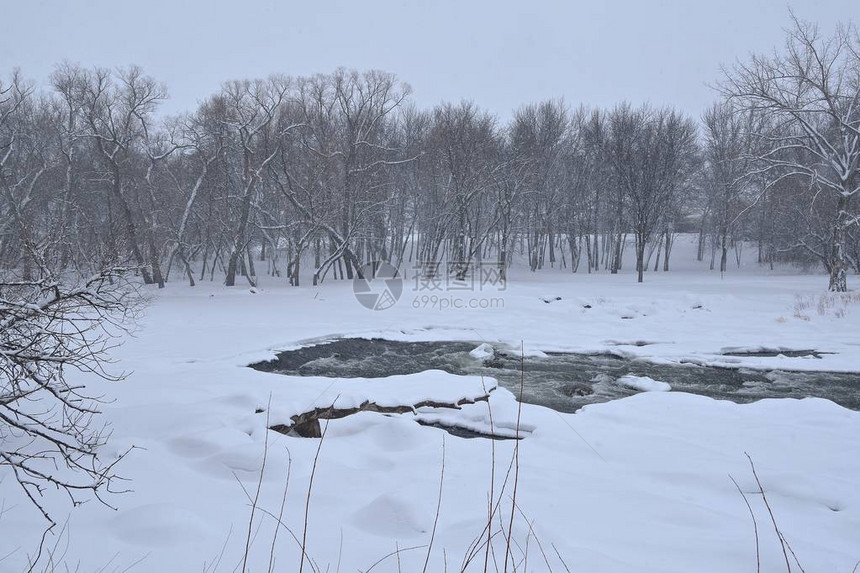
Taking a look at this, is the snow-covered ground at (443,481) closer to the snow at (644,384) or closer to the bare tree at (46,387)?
the bare tree at (46,387)

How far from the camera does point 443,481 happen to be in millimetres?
4723

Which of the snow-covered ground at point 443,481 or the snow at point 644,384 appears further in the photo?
the snow at point 644,384

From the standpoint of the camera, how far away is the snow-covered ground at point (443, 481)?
10.4 ft

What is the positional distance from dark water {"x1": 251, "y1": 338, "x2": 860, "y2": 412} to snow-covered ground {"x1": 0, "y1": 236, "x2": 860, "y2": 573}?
104cm

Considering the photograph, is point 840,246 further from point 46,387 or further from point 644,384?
point 46,387

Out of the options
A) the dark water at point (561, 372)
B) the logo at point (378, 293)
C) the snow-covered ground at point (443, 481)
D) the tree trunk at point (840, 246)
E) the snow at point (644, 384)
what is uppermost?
the tree trunk at point (840, 246)

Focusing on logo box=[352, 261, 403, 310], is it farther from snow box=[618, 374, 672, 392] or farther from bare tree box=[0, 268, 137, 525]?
bare tree box=[0, 268, 137, 525]

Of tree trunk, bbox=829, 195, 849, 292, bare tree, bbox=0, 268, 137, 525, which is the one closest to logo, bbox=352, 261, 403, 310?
bare tree, bbox=0, 268, 137, 525

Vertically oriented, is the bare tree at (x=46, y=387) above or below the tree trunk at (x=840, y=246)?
below

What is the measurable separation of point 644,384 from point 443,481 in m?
5.38

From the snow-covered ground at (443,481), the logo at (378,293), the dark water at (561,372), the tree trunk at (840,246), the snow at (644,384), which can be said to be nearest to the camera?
the snow-covered ground at (443,481)

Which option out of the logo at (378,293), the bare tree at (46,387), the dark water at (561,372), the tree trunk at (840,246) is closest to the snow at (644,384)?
the dark water at (561,372)

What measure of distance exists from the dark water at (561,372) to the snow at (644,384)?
0.62ft

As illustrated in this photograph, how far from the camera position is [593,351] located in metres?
11.9
